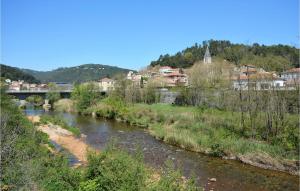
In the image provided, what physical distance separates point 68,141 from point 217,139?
12810 millimetres

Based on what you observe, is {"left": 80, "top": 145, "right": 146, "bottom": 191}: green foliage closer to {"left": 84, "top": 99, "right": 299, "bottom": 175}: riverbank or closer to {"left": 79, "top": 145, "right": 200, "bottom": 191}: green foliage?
{"left": 79, "top": 145, "right": 200, "bottom": 191}: green foliage

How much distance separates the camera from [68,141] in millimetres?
31062

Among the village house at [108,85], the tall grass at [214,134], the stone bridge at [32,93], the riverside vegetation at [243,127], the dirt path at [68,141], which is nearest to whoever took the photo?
the riverside vegetation at [243,127]

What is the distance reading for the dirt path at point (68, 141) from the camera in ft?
85.7

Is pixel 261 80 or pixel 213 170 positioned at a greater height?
pixel 261 80

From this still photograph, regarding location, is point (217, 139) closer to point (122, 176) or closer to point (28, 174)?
point (122, 176)

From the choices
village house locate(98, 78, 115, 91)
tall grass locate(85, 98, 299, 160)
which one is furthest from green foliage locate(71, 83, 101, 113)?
tall grass locate(85, 98, 299, 160)

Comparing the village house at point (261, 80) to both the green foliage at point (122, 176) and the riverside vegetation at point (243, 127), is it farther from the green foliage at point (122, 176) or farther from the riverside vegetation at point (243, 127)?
the green foliage at point (122, 176)

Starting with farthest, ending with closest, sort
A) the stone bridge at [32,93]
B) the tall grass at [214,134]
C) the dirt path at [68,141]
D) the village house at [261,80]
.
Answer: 1. the stone bridge at [32,93]
2. the village house at [261,80]
3. the dirt path at [68,141]
4. the tall grass at [214,134]

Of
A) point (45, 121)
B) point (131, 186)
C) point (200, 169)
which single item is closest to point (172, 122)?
point (45, 121)

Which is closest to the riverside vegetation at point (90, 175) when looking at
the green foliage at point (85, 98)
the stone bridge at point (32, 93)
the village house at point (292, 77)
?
the village house at point (292, 77)

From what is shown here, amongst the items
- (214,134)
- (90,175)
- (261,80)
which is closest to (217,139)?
(214,134)

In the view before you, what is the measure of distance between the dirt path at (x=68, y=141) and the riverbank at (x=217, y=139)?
276 inches

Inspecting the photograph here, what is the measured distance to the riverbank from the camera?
21875 millimetres
